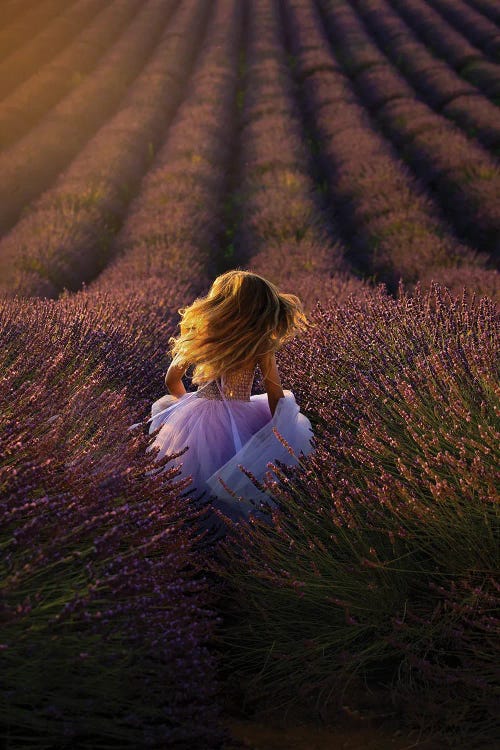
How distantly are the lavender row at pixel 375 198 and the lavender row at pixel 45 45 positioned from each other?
19.5 ft

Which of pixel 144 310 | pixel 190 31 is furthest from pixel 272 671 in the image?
pixel 190 31

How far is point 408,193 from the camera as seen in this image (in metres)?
7.43

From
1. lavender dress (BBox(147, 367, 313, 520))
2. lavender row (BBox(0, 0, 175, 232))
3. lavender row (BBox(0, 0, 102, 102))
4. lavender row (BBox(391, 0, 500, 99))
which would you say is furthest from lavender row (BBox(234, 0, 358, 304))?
lavender row (BBox(0, 0, 102, 102))

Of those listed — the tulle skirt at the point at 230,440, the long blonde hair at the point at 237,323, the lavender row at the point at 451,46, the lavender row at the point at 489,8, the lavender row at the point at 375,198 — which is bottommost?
the lavender row at the point at 489,8

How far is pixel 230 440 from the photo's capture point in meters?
2.71

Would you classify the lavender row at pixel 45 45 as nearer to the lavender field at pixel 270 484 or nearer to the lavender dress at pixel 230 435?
the lavender field at pixel 270 484

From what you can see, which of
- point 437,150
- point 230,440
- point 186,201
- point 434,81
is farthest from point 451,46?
point 230,440

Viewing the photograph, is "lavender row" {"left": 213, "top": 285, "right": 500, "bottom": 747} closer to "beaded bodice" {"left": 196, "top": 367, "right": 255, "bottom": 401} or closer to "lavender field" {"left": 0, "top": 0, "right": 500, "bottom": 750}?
"lavender field" {"left": 0, "top": 0, "right": 500, "bottom": 750}

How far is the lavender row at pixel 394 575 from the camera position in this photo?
5.43 ft

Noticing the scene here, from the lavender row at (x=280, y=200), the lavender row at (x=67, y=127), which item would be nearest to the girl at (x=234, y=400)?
the lavender row at (x=280, y=200)

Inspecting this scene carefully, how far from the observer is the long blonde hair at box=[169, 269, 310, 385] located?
260 cm

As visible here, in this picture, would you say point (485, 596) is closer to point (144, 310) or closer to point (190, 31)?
point (144, 310)

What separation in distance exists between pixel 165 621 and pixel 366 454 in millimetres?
920

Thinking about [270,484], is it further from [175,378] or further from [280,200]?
[280,200]
